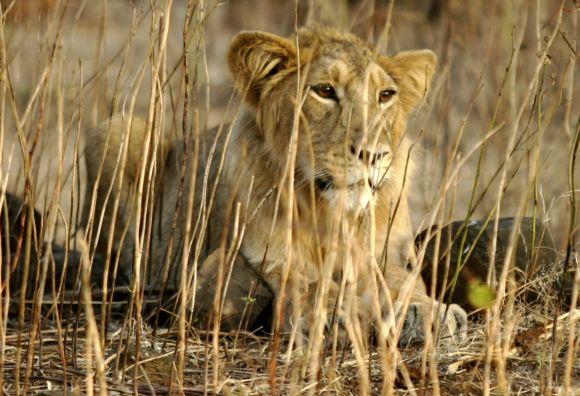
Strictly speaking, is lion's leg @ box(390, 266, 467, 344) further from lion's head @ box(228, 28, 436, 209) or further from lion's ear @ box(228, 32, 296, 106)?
lion's ear @ box(228, 32, 296, 106)

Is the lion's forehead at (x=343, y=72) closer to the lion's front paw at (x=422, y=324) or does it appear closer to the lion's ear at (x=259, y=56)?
the lion's ear at (x=259, y=56)

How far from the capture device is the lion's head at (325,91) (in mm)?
3973

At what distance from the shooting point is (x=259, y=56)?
4.25 m

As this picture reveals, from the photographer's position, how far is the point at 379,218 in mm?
4348

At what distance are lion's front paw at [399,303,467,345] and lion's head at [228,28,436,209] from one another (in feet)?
1.48

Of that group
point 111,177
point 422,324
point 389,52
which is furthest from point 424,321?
point 389,52

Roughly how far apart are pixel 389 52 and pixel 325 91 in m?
5.04

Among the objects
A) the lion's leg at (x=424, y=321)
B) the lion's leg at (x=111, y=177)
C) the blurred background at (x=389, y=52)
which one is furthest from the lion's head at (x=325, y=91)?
the lion's leg at (x=111, y=177)

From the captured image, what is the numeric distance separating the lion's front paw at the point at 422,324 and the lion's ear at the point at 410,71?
1016 mm

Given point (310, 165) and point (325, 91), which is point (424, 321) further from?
point (325, 91)

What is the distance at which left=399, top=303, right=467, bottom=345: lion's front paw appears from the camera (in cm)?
376

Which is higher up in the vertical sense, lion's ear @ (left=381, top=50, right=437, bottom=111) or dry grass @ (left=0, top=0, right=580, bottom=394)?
lion's ear @ (left=381, top=50, right=437, bottom=111)

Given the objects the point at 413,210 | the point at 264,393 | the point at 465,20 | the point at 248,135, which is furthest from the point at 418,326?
the point at 465,20

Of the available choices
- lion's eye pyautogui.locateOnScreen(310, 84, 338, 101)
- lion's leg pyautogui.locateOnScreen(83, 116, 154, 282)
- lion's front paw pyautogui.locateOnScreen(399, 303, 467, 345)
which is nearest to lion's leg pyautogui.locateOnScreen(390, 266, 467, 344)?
lion's front paw pyautogui.locateOnScreen(399, 303, 467, 345)
